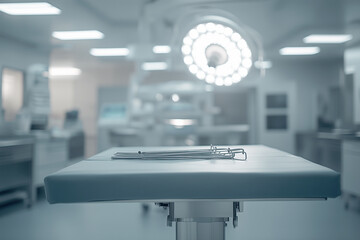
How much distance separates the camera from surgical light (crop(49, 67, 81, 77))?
35.7 ft

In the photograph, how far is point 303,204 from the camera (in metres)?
5.21

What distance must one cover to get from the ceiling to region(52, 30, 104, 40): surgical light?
0.48ft

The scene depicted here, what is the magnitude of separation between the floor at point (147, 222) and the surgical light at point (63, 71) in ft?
20.5

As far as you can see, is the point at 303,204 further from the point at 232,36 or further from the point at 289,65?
the point at 289,65

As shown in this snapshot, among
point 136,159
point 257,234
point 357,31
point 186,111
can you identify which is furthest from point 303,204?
point 136,159

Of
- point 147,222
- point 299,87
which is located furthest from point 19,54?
point 299,87

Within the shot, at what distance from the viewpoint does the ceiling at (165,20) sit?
519cm

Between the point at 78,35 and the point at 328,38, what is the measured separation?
4.71 m

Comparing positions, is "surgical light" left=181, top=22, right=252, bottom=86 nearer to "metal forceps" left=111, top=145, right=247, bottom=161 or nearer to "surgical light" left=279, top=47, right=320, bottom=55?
"metal forceps" left=111, top=145, right=247, bottom=161

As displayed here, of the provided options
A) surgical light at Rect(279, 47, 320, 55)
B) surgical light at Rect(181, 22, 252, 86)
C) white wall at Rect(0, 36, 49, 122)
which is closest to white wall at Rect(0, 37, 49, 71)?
white wall at Rect(0, 36, 49, 122)

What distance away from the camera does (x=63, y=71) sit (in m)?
11.2

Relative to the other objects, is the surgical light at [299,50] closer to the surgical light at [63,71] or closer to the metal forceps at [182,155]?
the surgical light at [63,71]

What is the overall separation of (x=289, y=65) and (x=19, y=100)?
22.1 ft

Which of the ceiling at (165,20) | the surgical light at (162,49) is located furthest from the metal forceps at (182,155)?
the surgical light at (162,49)
